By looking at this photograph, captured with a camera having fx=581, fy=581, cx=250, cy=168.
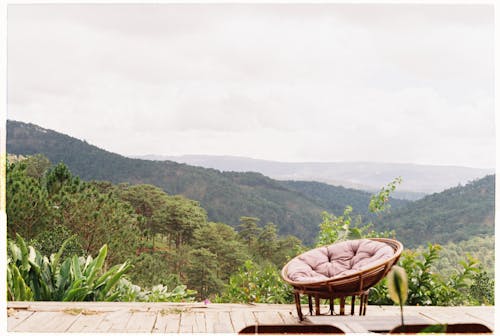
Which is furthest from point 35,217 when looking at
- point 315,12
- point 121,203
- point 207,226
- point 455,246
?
point 455,246

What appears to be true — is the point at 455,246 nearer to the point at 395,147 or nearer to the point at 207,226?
the point at 395,147

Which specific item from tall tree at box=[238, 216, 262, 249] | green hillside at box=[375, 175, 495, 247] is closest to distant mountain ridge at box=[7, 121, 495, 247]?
green hillside at box=[375, 175, 495, 247]

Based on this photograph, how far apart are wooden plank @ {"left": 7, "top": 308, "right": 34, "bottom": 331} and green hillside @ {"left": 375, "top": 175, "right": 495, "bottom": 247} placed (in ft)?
15.0

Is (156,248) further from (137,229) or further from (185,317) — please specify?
(185,317)

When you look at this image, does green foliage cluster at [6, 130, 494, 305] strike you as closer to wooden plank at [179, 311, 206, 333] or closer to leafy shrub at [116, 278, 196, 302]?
leafy shrub at [116, 278, 196, 302]

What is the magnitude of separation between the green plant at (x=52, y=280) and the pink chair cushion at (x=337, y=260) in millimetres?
1437

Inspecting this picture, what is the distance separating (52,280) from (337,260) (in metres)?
2.25

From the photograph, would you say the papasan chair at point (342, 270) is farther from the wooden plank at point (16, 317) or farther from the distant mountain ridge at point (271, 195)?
the distant mountain ridge at point (271, 195)

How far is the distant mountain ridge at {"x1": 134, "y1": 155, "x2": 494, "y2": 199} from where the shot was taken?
7.20 m

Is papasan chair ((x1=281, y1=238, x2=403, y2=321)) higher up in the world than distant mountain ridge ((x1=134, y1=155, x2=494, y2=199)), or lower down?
lower down

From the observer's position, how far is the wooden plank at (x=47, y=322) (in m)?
3.62

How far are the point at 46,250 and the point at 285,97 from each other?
320cm

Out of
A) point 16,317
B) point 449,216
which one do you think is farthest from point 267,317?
point 449,216

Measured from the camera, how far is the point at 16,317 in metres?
3.89
